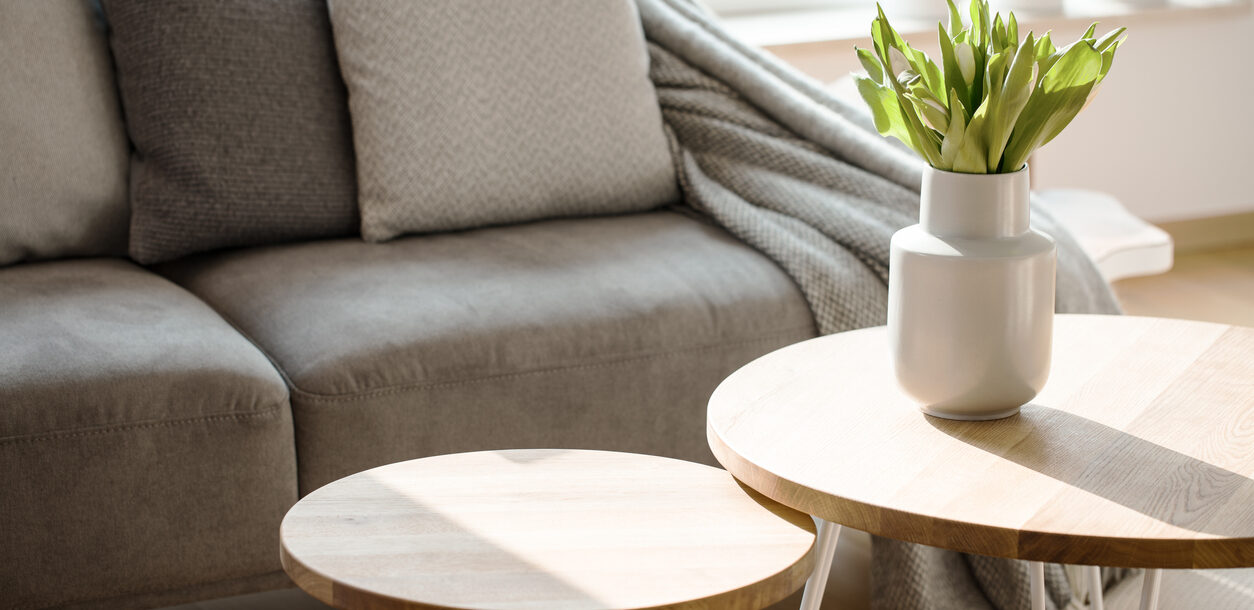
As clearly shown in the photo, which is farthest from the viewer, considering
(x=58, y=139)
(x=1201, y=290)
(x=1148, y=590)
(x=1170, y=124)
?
(x=1170, y=124)

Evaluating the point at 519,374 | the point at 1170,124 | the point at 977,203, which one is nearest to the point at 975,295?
the point at 977,203

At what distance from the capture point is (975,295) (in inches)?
40.9

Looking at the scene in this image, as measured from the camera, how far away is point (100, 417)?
1.38 metres

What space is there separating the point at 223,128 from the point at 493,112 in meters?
0.41

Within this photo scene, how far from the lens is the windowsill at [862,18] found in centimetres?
313

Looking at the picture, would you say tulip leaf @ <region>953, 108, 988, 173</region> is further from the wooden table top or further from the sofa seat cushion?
the sofa seat cushion

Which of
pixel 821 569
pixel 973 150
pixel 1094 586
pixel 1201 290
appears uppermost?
pixel 973 150

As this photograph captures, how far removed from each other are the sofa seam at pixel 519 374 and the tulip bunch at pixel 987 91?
2.16 ft

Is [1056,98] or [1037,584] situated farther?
[1037,584]

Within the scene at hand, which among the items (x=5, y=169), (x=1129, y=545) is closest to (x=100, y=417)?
(x=5, y=169)

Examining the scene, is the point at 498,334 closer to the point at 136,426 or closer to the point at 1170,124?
the point at 136,426

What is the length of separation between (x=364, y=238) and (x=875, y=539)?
35.0 inches

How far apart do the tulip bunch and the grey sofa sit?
0.68 m

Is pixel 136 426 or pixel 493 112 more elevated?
pixel 493 112
